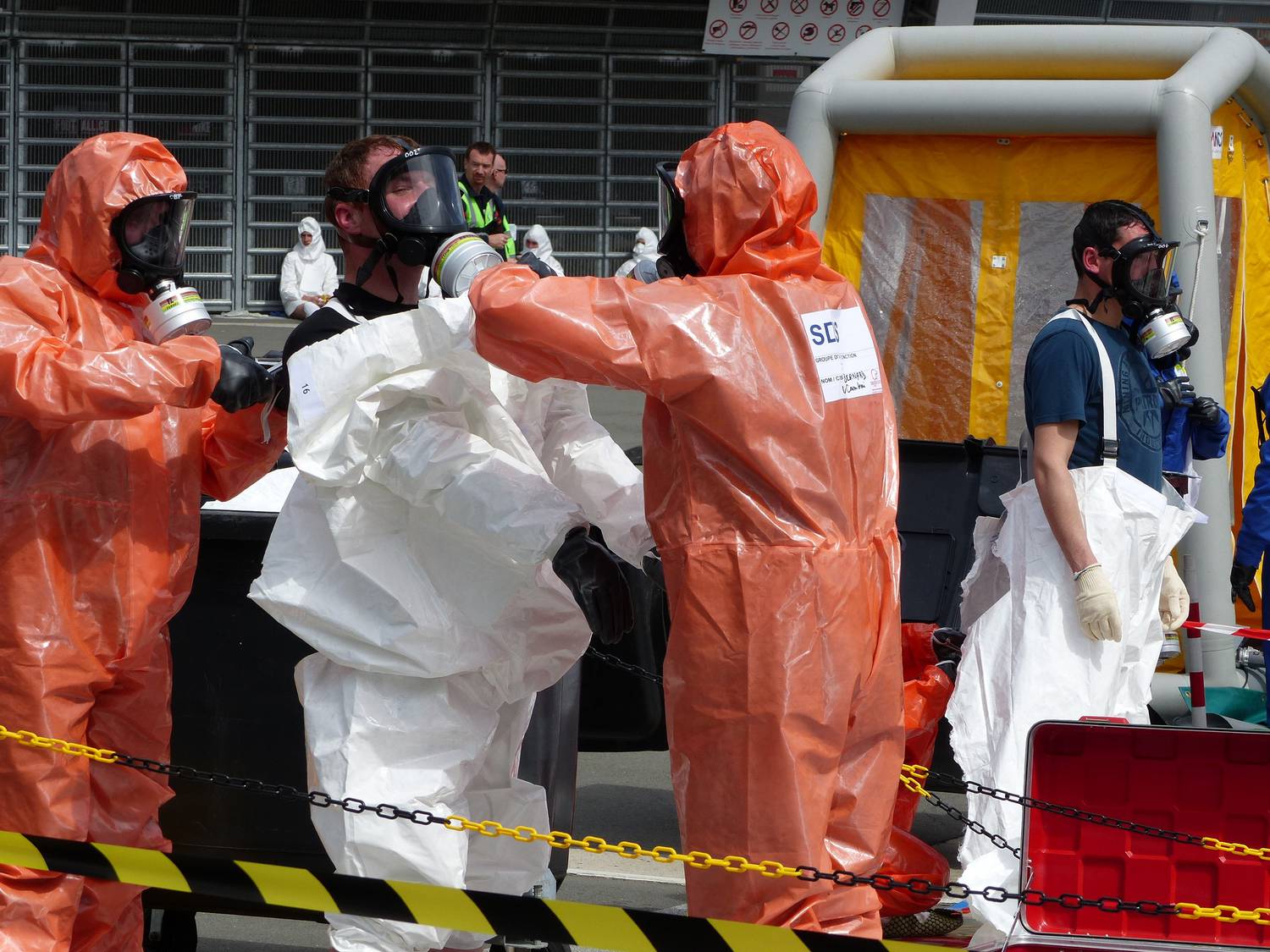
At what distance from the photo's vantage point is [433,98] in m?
18.0

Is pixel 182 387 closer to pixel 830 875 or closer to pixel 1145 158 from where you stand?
pixel 830 875

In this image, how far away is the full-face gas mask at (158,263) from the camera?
312cm

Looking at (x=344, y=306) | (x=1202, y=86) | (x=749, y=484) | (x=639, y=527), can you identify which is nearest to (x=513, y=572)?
(x=639, y=527)

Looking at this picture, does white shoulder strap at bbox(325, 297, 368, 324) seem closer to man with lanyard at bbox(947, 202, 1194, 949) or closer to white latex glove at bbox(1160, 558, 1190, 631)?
man with lanyard at bbox(947, 202, 1194, 949)

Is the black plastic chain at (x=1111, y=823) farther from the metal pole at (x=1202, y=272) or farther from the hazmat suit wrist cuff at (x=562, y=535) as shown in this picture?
the metal pole at (x=1202, y=272)

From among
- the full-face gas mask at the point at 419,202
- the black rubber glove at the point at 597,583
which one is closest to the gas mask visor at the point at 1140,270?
the full-face gas mask at the point at 419,202

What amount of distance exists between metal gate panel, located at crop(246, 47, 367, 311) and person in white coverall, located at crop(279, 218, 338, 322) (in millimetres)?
900

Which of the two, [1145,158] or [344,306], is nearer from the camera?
[344,306]

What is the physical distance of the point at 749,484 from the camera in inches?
105

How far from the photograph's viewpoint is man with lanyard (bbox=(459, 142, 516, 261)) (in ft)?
10.9

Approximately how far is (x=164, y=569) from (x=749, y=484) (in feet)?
4.15

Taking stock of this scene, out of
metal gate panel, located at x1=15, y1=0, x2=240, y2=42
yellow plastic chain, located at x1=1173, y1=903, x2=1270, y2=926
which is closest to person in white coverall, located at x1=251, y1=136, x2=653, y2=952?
yellow plastic chain, located at x1=1173, y1=903, x2=1270, y2=926

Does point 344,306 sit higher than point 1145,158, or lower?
lower

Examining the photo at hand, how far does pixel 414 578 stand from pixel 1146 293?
2.14 meters
